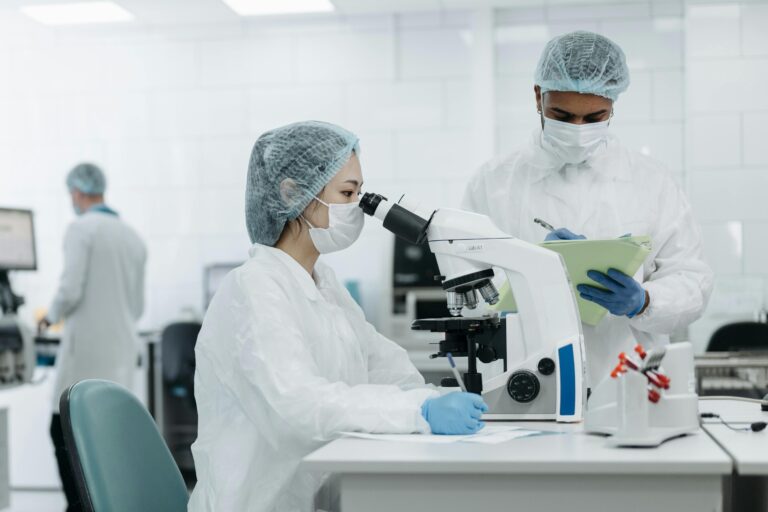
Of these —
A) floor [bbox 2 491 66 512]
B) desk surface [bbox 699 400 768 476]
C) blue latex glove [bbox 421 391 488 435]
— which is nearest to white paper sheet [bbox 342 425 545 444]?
blue latex glove [bbox 421 391 488 435]

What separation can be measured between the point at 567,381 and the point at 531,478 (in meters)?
0.41

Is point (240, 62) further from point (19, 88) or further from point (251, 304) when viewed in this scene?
point (251, 304)

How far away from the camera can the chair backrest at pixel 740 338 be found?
412 cm

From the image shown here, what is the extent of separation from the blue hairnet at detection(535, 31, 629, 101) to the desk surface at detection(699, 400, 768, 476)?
0.79 metres

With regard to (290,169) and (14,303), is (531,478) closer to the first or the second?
(290,169)

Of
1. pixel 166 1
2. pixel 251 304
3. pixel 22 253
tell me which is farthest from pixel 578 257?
pixel 166 1

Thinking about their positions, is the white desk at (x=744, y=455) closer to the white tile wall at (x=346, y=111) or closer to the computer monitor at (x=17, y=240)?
the white tile wall at (x=346, y=111)

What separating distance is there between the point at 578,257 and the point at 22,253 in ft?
10.6

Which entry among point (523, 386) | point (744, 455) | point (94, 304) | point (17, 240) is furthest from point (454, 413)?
point (17, 240)

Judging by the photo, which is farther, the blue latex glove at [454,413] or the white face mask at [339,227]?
the white face mask at [339,227]

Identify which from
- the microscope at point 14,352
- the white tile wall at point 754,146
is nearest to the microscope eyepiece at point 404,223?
the microscope at point 14,352

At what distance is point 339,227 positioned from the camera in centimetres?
184

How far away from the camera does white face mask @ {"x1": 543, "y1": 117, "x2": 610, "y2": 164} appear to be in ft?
7.38

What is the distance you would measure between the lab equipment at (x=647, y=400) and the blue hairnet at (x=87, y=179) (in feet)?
10.8
